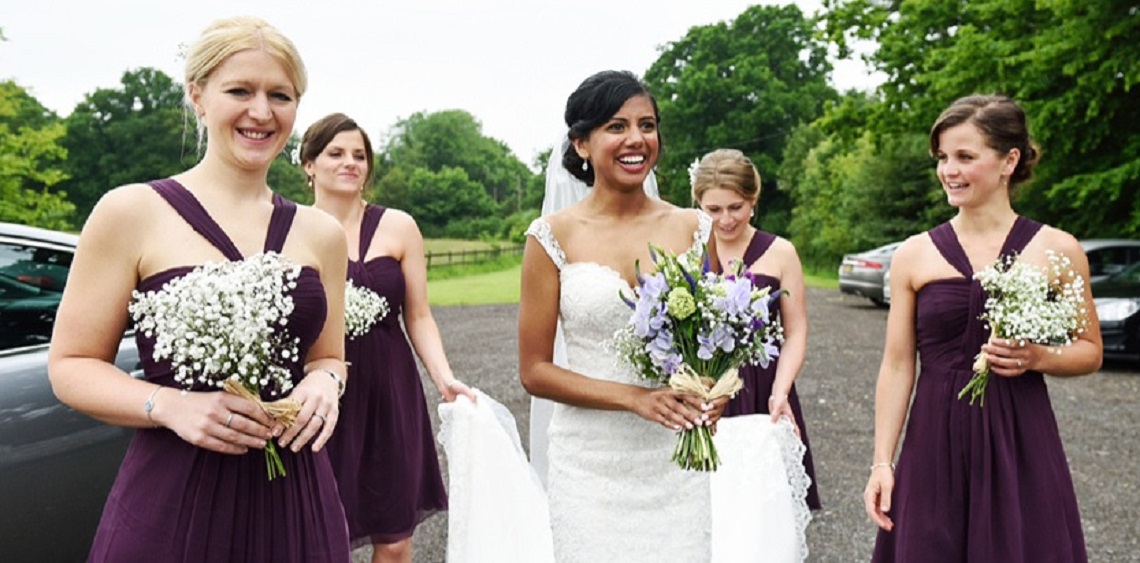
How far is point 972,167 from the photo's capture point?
362cm

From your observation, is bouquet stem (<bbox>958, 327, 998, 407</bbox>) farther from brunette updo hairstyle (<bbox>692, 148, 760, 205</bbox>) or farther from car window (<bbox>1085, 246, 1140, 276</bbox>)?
car window (<bbox>1085, 246, 1140, 276</bbox>)

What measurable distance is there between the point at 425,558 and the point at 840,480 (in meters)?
3.88

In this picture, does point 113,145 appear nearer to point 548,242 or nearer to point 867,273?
point 867,273

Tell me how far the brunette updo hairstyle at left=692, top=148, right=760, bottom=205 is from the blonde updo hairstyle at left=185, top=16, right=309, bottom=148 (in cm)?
318

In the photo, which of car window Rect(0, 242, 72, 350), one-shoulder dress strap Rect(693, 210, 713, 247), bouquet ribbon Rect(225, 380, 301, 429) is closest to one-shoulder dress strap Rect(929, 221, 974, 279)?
one-shoulder dress strap Rect(693, 210, 713, 247)

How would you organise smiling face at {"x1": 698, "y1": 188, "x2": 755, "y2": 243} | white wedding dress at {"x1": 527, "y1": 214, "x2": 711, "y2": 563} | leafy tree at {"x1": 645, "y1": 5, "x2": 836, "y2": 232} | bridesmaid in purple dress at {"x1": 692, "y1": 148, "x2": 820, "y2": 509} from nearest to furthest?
1. white wedding dress at {"x1": 527, "y1": 214, "x2": 711, "y2": 563}
2. bridesmaid in purple dress at {"x1": 692, "y1": 148, "x2": 820, "y2": 509}
3. smiling face at {"x1": 698, "y1": 188, "x2": 755, "y2": 243}
4. leafy tree at {"x1": 645, "y1": 5, "x2": 836, "y2": 232}

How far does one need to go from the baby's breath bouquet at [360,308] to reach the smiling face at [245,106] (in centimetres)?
206

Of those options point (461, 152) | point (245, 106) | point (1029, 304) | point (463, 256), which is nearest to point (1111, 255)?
point (1029, 304)

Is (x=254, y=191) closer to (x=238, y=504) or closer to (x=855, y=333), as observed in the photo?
(x=238, y=504)

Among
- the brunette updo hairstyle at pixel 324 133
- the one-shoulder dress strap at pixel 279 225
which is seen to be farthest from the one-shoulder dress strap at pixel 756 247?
the one-shoulder dress strap at pixel 279 225

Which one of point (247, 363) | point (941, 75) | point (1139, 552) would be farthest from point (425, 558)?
point (941, 75)

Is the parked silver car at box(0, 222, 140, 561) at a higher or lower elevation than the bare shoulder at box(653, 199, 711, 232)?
lower

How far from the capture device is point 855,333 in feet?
65.1

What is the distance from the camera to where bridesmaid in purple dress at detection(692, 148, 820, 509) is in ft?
17.1
